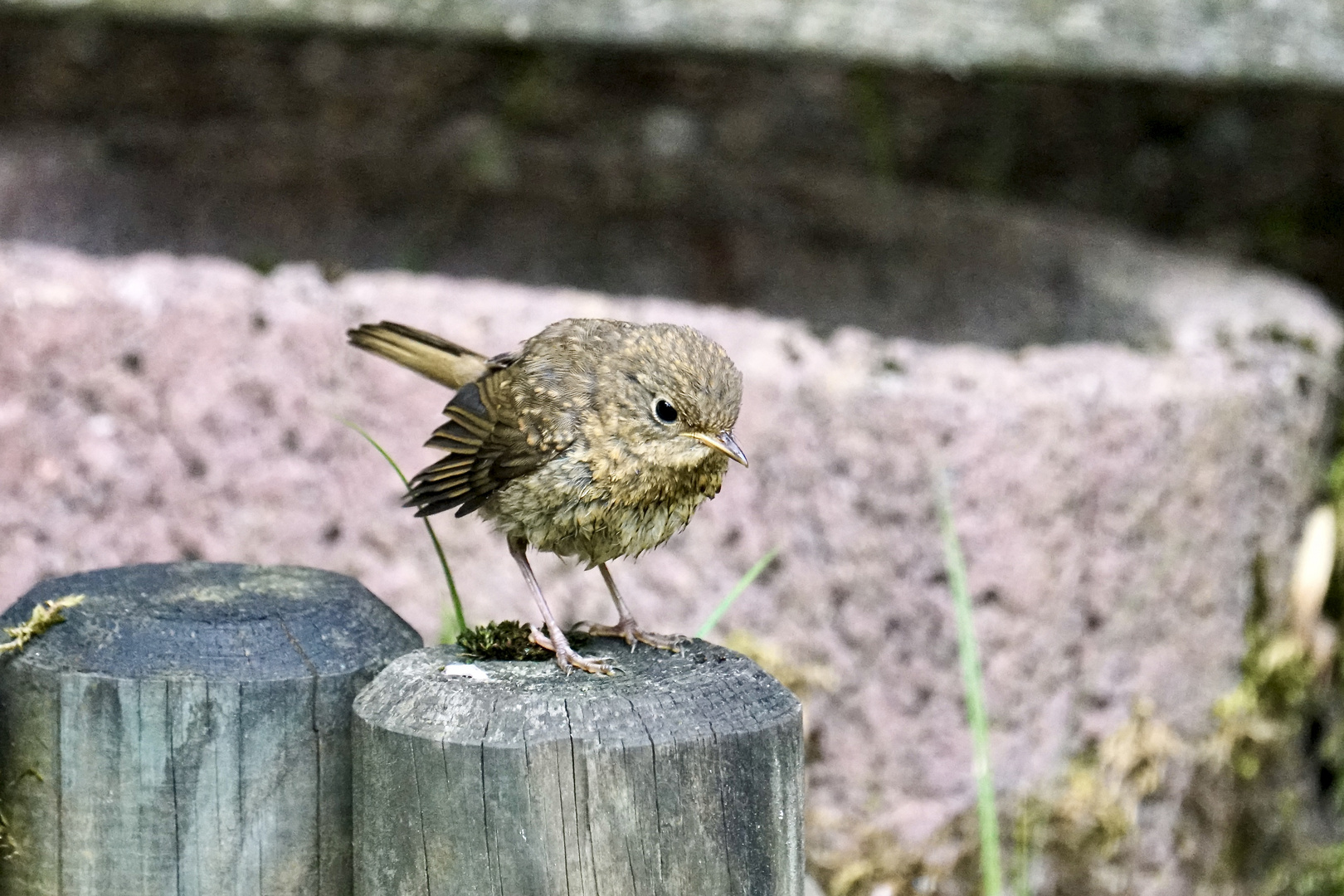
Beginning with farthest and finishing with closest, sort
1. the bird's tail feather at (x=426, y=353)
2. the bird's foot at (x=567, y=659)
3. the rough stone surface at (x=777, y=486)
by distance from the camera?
the rough stone surface at (x=777, y=486)
the bird's tail feather at (x=426, y=353)
the bird's foot at (x=567, y=659)

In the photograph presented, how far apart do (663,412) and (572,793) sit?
82cm

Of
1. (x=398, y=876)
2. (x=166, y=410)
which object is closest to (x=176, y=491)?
(x=166, y=410)

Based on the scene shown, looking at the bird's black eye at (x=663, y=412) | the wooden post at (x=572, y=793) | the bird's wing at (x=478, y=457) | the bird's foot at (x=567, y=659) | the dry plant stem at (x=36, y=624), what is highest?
the bird's black eye at (x=663, y=412)

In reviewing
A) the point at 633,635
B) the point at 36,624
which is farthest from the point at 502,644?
the point at 36,624

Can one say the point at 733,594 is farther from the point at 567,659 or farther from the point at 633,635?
the point at 567,659

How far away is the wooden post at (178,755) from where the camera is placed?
5.72 ft

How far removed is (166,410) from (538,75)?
7.48ft

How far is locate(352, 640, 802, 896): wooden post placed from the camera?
162 centimetres

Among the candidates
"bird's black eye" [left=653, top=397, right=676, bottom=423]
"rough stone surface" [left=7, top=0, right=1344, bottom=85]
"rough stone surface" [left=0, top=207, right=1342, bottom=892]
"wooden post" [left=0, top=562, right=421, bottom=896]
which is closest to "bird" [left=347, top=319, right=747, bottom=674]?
"bird's black eye" [left=653, top=397, right=676, bottom=423]

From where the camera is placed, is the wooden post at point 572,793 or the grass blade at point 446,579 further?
the grass blade at point 446,579

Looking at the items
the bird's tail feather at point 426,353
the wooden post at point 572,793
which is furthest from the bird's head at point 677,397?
the wooden post at point 572,793

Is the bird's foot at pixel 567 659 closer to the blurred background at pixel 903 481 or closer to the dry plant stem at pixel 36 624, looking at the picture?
the dry plant stem at pixel 36 624

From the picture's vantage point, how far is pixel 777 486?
3455 millimetres

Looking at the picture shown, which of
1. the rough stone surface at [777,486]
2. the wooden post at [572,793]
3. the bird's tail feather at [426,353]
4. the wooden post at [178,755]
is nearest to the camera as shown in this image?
the wooden post at [572,793]
